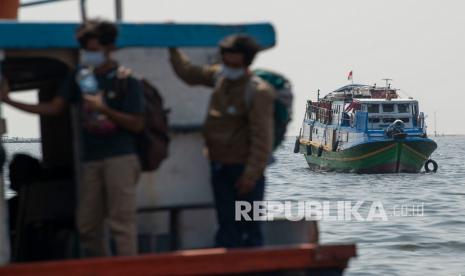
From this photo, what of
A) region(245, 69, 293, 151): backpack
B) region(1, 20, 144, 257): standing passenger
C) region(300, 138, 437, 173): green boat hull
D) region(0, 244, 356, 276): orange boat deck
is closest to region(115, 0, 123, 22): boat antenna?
region(1, 20, 144, 257): standing passenger

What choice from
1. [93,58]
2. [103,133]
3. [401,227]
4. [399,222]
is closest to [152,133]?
[103,133]

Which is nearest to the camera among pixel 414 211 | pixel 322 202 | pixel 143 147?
pixel 143 147

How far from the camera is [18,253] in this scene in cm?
715

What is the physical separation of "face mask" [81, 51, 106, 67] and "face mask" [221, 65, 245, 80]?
75 cm

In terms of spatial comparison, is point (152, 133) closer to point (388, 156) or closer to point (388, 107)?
point (388, 156)

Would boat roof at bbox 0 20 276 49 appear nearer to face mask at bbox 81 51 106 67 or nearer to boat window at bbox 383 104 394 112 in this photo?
face mask at bbox 81 51 106 67

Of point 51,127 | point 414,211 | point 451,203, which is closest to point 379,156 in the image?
point 451,203

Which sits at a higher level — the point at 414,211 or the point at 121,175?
the point at 121,175

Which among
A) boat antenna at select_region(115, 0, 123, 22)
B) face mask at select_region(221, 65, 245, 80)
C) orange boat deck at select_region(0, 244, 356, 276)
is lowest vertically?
orange boat deck at select_region(0, 244, 356, 276)

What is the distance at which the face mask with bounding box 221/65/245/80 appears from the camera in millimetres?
6201

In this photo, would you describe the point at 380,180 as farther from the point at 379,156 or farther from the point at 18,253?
the point at 18,253

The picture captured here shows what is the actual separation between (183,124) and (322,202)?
2776 cm

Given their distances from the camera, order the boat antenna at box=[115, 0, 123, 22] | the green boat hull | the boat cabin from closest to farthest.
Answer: the boat antenna at box=[115, 0, 123, 22] → the green boat hull → the boat cabin

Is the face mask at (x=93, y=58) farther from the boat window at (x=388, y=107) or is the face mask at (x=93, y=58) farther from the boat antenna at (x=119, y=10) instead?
the boat window at (x=388, y=107)
